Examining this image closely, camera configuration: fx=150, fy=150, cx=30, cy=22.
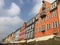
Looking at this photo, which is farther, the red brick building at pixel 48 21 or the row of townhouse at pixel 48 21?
the red brick building at pixel 48 21

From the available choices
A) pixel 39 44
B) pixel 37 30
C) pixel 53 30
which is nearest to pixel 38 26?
pixel 37 30

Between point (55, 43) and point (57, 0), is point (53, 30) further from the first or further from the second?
point (55, 43)

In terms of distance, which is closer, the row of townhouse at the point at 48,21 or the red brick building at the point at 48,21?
the row of townhouse at the point at 48,21

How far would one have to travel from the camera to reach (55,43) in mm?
11367

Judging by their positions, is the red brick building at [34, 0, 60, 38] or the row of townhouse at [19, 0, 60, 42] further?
the red brick building at [34, 0, 60, 38]

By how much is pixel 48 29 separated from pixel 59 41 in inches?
1132

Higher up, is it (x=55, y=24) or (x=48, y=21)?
(x=48, y=21)

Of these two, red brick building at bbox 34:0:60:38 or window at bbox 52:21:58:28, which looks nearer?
window at bbox 52:21:58:28

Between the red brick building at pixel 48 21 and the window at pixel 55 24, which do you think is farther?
the red brick building at pixel 48 21

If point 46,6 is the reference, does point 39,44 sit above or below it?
below

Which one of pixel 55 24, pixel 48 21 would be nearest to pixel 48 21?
pixel 48 21

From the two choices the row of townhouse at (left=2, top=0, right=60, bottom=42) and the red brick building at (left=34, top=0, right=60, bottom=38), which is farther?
the red brick building at (left=34, top=0, right=60, bottom=38)

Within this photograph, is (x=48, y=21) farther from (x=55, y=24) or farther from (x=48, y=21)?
(x=55, y=24)

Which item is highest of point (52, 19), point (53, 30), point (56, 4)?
point (56, 4)
